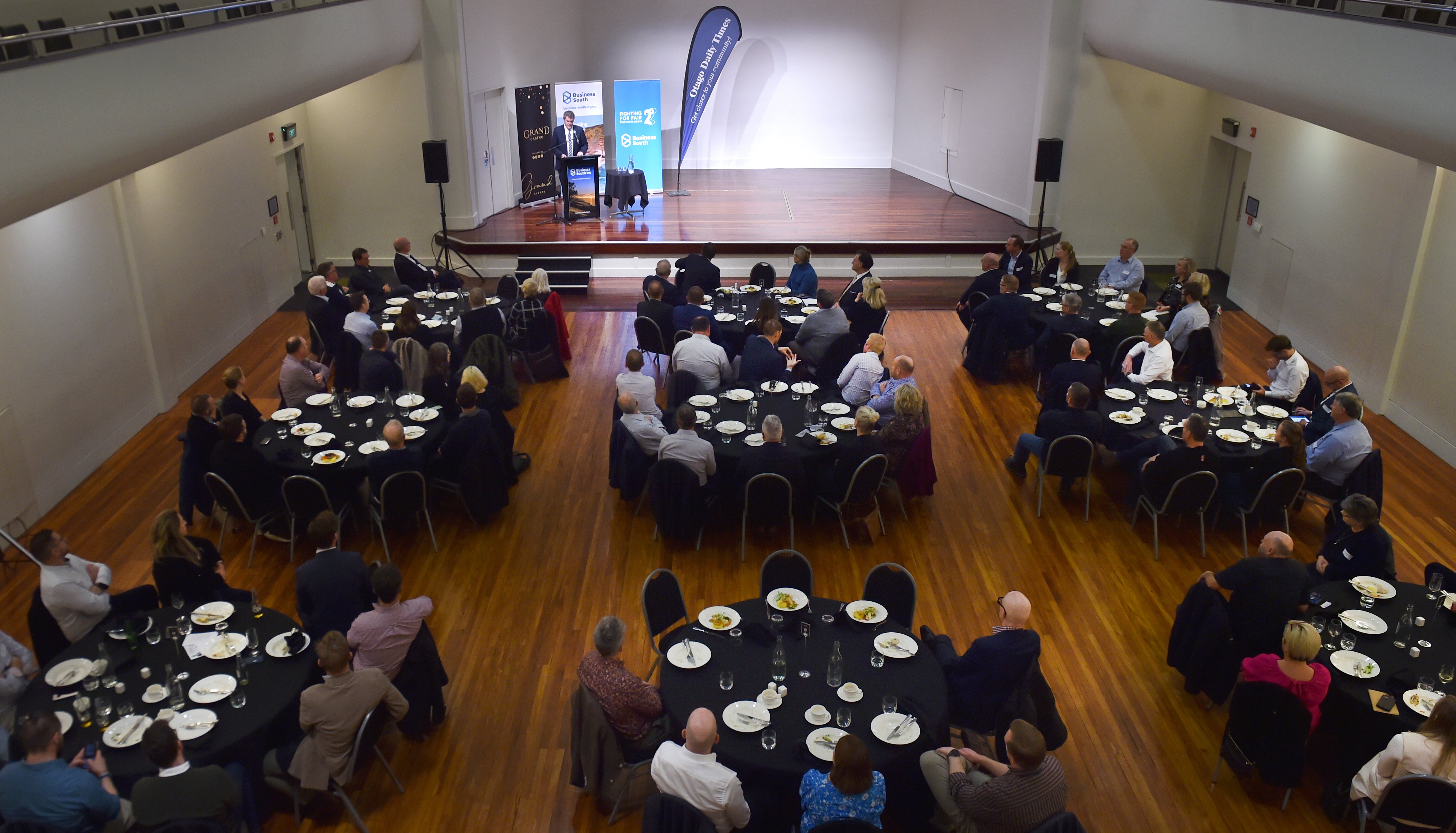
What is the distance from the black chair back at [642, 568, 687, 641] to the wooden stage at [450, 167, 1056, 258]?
9350 millimetres

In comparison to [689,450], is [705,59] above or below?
above

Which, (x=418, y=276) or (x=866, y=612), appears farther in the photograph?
(x=418, y=276)

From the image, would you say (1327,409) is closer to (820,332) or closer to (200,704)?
(820,332)

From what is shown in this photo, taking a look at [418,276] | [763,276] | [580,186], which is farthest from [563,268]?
[763,276]

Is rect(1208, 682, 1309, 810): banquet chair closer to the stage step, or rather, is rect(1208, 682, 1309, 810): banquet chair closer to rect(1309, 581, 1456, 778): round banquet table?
rect(1309, 581, 1456, 778): round banquet table

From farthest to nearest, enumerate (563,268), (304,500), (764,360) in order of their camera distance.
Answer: (563,268), (764,360), (304,500)

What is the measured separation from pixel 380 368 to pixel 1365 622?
7856 mm

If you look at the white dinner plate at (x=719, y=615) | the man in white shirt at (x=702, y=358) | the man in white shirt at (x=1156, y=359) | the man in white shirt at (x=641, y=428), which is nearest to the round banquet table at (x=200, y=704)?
the white dinner plate at (x=719, y=615)

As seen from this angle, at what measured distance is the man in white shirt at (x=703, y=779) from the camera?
15.1 feet

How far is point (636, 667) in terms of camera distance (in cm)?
681

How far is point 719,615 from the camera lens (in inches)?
234

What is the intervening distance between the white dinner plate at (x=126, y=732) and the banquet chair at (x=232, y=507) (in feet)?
8.86

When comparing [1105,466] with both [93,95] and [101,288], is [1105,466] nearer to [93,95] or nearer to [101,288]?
[93,95]

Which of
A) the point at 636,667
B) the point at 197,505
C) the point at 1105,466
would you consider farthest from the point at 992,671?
the point at 197,505
